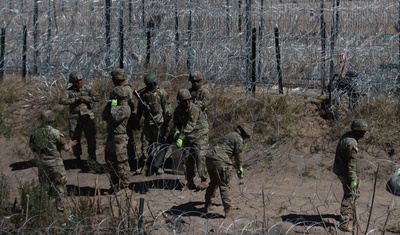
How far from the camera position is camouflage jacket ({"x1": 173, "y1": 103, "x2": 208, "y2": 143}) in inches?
349

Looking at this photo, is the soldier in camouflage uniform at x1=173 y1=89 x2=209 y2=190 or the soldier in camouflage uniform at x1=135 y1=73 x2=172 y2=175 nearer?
the soldier in camouflage uniform at x1=173 y1=89 x2=209 y2=190

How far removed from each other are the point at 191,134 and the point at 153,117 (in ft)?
2.57

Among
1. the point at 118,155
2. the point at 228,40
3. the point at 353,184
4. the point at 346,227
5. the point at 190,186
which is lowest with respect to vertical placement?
the point at 346,227

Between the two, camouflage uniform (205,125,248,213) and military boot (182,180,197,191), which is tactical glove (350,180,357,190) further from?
military boot (182,180,197,191)

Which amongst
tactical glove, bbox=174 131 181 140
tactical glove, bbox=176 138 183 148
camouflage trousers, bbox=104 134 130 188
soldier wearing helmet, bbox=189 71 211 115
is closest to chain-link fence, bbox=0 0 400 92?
soldier wearing helmet, bbox=189 71 211 115

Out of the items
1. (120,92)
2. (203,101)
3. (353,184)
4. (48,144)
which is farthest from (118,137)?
(353,184)

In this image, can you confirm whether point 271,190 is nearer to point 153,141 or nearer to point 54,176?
point 153,141

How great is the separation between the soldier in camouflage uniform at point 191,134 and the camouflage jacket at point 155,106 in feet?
1.41

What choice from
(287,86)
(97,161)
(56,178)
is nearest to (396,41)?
Answer: (287,86)

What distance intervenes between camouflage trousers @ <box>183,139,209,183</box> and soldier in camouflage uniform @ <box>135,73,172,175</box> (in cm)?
47

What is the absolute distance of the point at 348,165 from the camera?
7516 millimetres

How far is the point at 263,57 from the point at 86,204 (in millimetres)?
5319

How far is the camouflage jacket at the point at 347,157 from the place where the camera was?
24.5 feet

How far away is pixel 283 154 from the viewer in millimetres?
10188
